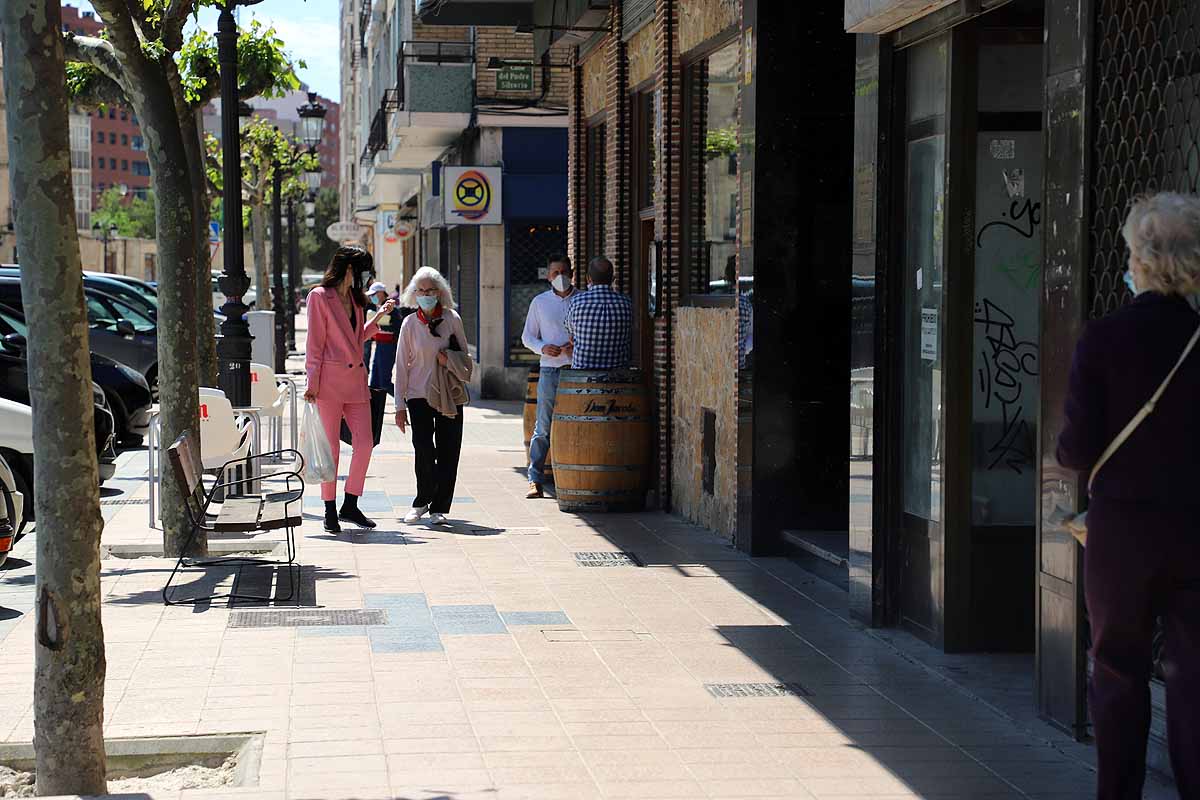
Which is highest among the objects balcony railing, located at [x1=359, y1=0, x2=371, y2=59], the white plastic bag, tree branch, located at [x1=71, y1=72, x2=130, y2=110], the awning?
balcony railing, located at [x1=359, y1=0, x2=371, y2=59]

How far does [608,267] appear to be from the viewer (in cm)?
1322

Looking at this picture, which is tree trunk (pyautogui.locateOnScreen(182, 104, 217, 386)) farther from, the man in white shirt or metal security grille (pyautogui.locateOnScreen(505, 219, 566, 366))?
metal security grille (pyautogui.locateOnScreen(505, 219, 566, 366))

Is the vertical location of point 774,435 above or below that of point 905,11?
below

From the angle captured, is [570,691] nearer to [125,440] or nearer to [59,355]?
[59,355]

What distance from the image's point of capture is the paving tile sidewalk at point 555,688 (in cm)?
562

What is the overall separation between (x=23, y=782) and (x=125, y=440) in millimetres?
12835

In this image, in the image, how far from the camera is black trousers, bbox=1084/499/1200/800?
440 centimetres

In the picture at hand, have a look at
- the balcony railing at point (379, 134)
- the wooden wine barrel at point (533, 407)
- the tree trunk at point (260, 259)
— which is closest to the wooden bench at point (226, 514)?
the wooden wine barrel at point (533, 407)

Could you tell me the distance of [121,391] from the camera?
1791 centimetres

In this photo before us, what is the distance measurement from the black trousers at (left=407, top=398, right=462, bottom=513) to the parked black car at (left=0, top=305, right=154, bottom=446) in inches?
243

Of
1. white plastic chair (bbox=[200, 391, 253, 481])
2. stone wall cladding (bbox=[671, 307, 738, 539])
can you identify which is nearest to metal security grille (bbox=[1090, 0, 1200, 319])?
stone wall cladding (bbox=[671, 307, 738, 539])

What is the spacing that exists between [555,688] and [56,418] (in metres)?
2.39

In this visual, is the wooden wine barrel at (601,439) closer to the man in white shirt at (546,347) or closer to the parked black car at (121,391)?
the man in white shirt at (546,347)

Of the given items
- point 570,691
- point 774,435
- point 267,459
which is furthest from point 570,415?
point 570,691
